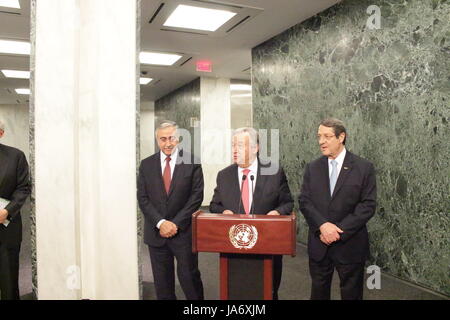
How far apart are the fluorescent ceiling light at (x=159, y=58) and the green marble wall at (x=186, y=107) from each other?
178 centimetres

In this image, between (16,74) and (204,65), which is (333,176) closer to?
(204,65)

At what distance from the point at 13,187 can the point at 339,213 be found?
2503 millimetres

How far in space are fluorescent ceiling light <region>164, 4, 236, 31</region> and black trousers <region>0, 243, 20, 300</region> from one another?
131 inches

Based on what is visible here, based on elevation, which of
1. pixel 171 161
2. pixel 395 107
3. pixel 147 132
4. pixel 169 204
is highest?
pixel 147 132

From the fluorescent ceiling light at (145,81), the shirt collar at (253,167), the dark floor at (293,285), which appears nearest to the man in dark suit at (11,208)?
the dark floor at (293,285)

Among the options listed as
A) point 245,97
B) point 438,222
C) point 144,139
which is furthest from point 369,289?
point 144,139

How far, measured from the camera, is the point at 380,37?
13.3 feet

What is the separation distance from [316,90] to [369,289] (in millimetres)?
2686

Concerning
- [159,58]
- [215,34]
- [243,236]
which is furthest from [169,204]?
[159,58]

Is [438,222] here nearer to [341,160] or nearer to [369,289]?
[369,289]

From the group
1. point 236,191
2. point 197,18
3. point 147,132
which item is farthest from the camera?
point 147,132

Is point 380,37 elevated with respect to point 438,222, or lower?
elevated

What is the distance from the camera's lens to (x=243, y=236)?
187 cm

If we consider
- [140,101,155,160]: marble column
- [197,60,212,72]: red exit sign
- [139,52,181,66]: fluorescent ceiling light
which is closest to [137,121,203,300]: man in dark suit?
[139,52,181,66]: fluorescent ceiling light
